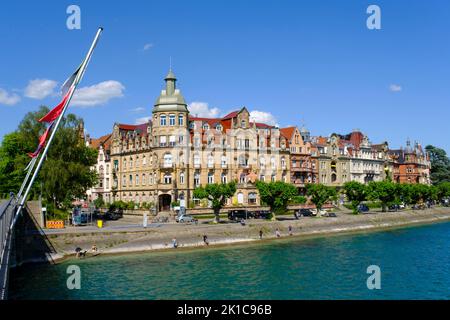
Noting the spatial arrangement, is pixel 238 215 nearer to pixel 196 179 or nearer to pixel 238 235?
pixel 238 235

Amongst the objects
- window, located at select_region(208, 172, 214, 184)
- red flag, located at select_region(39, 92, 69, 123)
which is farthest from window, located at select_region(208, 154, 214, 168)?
red flag, located at select_region(39, 92, 69, 123)

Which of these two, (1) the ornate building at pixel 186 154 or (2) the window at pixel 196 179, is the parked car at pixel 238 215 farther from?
(2) the window at pixel 196 179

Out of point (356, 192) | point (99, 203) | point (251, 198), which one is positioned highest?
point (356, 192)

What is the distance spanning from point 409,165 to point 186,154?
10779 centimetres

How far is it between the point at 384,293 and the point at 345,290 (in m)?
3.26

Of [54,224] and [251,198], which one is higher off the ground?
[251,198]

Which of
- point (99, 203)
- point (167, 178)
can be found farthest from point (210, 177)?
point (99, 203)

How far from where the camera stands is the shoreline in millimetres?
59594

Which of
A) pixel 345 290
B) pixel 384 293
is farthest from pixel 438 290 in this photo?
pixel 345 290

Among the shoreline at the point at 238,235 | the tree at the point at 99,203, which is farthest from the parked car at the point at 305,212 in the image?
the tree at the point at 99,203

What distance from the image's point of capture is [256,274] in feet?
154

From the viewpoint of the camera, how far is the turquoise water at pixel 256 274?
129ft

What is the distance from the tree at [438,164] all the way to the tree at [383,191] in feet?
294

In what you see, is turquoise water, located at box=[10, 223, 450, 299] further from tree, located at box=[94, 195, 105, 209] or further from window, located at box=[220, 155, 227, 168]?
tree, located at box=[94, 195, 105, 209]
